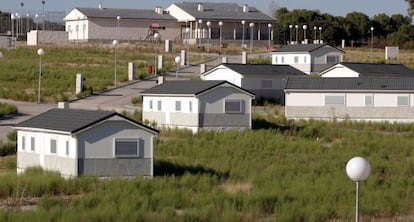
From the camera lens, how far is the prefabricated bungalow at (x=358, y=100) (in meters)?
51.6

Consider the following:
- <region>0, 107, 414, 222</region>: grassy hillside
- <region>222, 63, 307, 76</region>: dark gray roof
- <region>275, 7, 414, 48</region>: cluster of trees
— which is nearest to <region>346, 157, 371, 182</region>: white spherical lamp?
<region>0, 107, 414, 222</region>: grassy hillside

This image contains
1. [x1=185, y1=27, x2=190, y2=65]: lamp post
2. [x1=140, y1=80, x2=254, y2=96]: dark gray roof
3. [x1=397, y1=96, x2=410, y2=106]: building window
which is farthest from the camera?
[x1=185, y1=27, x2=190, y2=65]: lamp post

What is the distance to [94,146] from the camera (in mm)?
29609

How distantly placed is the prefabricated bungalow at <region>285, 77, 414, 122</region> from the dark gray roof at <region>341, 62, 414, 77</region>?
304 inches

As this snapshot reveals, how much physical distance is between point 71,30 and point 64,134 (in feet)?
224

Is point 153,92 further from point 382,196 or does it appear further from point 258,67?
point 382,196

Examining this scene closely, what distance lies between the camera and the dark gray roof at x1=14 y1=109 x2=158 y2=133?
29.6m

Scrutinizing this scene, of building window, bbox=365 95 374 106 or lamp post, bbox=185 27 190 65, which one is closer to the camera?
building window, bbox=365 95 374 106

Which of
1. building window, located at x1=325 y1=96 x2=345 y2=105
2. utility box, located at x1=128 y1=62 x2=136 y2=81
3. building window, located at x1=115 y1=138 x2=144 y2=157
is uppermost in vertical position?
utility box, located at x1=128 y1=62 x2=136 y2=81

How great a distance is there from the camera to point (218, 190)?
27.6 m

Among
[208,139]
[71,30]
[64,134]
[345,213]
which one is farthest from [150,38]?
[345,213]

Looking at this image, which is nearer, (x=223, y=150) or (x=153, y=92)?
(x=223, y=150)

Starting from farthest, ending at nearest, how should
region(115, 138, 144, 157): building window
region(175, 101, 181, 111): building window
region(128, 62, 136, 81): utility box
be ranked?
region(128, 62, 136, 81): utility box, region(175, 101, 181, 111): building window, region(115, 138, 144, 157): building window

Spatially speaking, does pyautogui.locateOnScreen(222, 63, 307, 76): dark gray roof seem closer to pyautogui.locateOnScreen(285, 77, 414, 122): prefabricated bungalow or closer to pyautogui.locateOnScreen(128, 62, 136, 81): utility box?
pyautogui.locateOnScreen(285, 77, 414, 122): prefabricated bungalow
